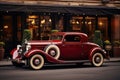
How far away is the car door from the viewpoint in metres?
17.1

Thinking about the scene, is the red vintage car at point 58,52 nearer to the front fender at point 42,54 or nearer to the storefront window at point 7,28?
the front fender at point 42,54

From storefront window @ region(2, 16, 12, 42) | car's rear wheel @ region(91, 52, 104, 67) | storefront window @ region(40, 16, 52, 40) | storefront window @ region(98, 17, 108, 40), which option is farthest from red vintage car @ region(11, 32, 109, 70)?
storefront window @ region(98, 17, 108, 40)

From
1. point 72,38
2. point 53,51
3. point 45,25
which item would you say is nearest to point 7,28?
point 45,25

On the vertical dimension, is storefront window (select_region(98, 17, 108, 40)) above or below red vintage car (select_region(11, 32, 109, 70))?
above

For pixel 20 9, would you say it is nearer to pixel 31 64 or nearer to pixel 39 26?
pixel 39 26

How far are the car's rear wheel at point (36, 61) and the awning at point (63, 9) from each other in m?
6.20

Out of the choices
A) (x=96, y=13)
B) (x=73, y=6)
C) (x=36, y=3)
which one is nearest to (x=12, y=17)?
(x=36, y=3)

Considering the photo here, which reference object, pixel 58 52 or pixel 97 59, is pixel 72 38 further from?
pixel 97 59

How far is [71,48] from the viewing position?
56.7 ft

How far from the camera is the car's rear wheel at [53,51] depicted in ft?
54.3

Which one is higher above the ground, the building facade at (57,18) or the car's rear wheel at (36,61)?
the building facade at (57,18)

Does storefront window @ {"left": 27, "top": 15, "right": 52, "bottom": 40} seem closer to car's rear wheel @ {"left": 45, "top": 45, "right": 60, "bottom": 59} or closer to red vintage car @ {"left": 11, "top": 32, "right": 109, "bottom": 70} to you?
red vintage car @ {"left": 11, "top": 32, "right": 109, "bottom": 70}

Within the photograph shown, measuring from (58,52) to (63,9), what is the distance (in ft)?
23.5

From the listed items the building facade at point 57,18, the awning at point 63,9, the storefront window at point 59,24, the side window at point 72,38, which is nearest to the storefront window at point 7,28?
the building facade at point 57,18
